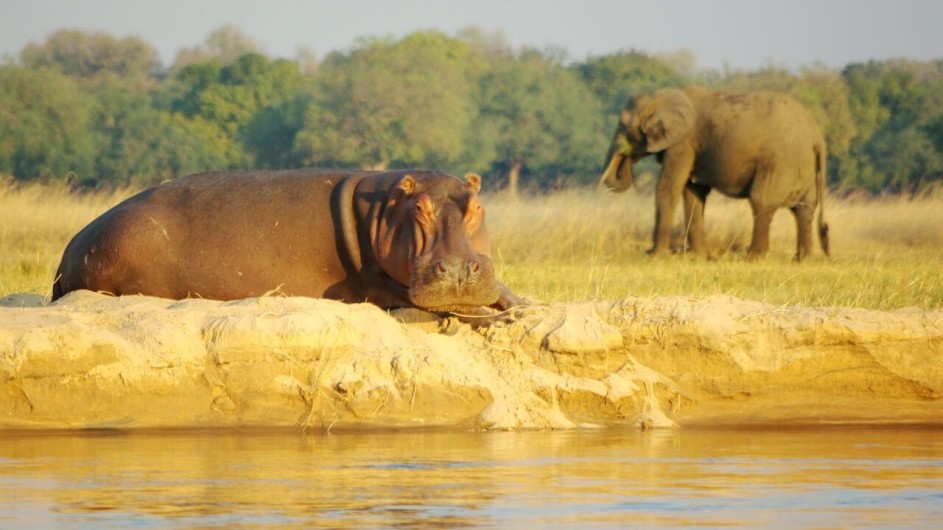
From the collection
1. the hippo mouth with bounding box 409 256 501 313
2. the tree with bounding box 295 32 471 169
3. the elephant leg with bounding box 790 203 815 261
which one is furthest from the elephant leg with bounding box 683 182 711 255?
the tree with bounding box 295 32 471 169

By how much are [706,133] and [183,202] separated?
1093cm

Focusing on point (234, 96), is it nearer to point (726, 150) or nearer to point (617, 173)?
point (617, 173)

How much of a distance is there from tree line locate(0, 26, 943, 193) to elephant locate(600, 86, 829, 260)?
15.4m

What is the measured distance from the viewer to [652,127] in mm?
19453

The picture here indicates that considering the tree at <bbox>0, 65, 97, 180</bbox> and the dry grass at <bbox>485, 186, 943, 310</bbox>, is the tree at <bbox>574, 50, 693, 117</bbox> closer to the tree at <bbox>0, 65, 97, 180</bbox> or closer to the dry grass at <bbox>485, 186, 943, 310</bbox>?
the tree at <bbox>0, 65, 97, 180</bbox>

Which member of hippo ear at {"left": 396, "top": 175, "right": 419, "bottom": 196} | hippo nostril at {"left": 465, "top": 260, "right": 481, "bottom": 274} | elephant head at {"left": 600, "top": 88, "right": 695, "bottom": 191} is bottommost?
elephant head at {"left": 600, "top": 88, "right": 695, "bottom": 191}

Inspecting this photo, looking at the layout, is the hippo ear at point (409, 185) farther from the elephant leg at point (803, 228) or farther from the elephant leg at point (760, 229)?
the elephant leg at point (803, 228)

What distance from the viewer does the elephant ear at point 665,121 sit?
19.4 meters

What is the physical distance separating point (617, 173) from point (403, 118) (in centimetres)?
2968

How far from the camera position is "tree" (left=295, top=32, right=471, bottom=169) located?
159ft

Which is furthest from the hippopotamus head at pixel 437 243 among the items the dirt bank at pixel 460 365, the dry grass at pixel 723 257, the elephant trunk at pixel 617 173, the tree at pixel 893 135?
the tree at pixel 893 135

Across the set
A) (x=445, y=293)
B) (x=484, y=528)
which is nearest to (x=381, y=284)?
(x=445, y=293)

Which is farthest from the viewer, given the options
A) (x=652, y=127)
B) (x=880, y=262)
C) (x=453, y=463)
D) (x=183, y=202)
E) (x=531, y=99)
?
(x=531, y=99)

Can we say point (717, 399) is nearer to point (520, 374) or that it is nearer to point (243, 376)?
point (520, 374)
